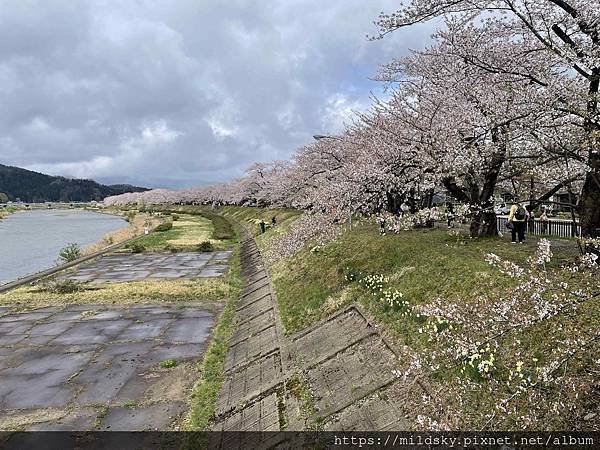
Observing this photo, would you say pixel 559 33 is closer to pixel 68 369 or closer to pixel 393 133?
pixel 393 133

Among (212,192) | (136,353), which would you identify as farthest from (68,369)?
(212,192)

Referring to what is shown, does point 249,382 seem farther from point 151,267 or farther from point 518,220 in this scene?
point 151,267

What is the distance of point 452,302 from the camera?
809cm

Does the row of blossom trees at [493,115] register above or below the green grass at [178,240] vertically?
above

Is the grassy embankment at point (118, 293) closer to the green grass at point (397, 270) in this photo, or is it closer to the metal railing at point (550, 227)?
the green grass at point (397, 270)

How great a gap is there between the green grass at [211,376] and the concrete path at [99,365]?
30 centimetres

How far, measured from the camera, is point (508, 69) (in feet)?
28.5

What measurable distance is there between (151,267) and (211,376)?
19525mm

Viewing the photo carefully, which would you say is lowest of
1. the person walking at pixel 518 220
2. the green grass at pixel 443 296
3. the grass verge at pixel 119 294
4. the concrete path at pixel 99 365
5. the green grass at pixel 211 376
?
the green grass at pixel 211 376

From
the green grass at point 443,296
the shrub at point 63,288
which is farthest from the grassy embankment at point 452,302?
the shrub at point 63,288

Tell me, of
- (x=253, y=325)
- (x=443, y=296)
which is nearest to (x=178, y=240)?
(x=253, y=325)

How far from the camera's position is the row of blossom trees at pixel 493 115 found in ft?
25.5

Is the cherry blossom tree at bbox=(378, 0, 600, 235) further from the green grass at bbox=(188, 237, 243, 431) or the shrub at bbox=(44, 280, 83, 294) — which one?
the shrub at bbox=(44, 280, 83, 294)

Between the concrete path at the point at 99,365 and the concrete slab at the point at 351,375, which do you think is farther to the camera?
the concrete path at the point at 99,365
